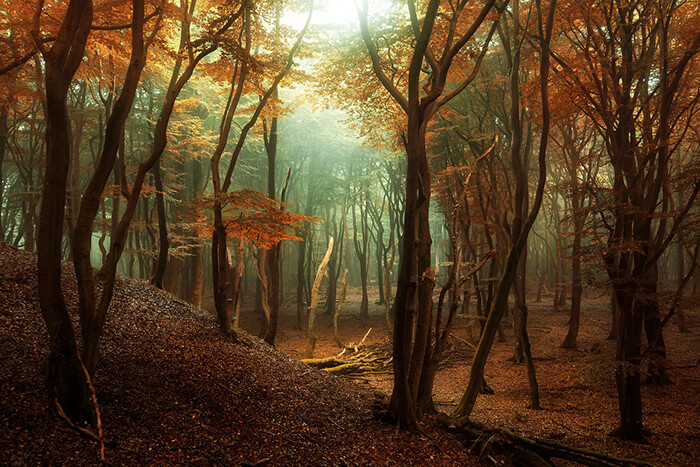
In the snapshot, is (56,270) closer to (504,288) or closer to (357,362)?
(504,288)

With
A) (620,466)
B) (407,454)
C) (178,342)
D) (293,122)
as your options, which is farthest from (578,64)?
(293,122)

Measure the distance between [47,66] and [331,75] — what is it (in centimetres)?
558

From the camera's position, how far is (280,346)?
48.1 ft

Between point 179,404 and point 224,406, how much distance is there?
55cm

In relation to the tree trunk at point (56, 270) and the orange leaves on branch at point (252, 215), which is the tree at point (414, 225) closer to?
the orange leaves on branch at point (252, 215)

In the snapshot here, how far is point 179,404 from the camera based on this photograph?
4172 mm

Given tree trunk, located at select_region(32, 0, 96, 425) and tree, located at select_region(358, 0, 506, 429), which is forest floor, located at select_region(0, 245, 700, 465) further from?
tree, located at select_region(358, 0, 506, 429)

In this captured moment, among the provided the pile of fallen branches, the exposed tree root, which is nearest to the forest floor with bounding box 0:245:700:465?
the exposed tree root

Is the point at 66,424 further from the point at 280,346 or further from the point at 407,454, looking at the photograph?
the point at 280,346

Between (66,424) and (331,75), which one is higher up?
(331,75)

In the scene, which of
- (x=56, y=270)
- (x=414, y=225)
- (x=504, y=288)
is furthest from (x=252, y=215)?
(x=504, y=288)

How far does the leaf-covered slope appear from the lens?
314 cm

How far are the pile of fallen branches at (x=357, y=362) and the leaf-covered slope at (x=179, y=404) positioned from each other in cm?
369

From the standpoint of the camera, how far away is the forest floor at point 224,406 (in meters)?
3.29
